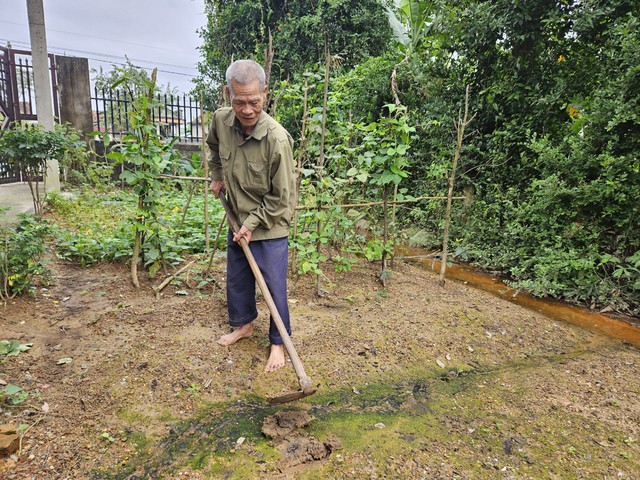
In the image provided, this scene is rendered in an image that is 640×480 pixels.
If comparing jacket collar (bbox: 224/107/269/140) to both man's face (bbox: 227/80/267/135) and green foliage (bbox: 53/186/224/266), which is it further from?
green foliage (bbox: 53/186/224/266)

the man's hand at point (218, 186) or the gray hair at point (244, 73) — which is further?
the man's hand at point (218, 186)

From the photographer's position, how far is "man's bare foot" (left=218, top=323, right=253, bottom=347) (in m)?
2.71

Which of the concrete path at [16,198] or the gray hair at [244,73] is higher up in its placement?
the gray hair at [244,73]

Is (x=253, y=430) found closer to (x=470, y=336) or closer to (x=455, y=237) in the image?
(x=470, y=336)

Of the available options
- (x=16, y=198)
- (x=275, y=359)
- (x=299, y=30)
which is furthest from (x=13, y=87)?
(x=275, y=359)

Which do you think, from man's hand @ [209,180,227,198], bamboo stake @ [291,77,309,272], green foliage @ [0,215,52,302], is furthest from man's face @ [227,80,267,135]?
green foliage @ [0,215,52,302]

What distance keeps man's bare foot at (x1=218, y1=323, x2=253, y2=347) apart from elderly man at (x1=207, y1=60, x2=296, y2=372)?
0.30m

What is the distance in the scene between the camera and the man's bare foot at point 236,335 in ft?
8.90

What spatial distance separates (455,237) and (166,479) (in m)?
4.87

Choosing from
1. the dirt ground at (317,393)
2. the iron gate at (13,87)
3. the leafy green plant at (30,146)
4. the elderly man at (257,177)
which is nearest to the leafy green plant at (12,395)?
Result: the dirt ground at (317,393)

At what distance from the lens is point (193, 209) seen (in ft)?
19.3

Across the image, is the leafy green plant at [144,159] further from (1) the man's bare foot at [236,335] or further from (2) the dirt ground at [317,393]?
(1) the man's bare foot at [236,335]

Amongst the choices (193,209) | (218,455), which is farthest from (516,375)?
(193,209)

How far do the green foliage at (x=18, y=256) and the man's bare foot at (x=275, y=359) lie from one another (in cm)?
192
